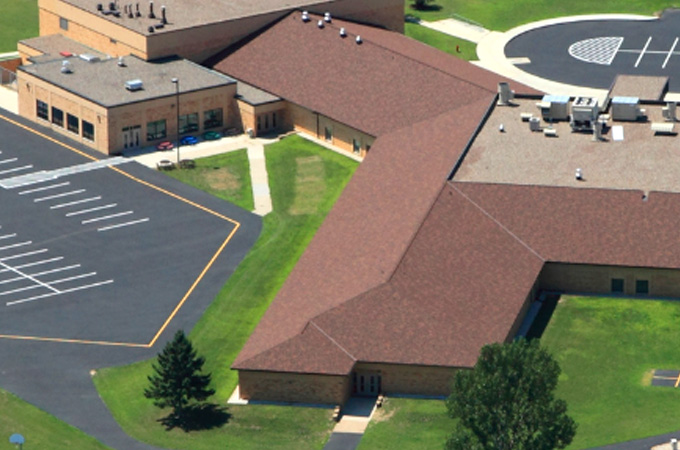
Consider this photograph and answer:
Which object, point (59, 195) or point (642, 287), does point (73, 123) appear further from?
point (642, 287)

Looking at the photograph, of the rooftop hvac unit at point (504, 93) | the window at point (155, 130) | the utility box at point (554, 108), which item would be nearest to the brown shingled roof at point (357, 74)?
the rooftop hvac unit at point (504, 93)

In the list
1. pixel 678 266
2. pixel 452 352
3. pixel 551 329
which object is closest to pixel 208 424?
pixel 452 352

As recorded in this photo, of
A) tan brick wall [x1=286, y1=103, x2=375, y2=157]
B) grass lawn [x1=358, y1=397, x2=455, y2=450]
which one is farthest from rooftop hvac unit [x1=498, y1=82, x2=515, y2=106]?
grass lawn [x1=358, y1=397, x2=455, y2=450]

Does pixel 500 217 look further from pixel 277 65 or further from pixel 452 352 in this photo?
pixel 277 65

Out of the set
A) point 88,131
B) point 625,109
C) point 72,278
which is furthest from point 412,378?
point 88,131

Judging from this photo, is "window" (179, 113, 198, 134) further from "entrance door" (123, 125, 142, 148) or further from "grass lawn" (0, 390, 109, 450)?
"grass lawn" (0, 390, 109, 450)

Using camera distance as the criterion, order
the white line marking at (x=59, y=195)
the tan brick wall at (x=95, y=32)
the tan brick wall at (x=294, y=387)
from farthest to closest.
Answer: the tan brick wall at (x=95, y=32) < the white line marking at (x=59, y=195) < the tan brick wall at (x=294, y=387)

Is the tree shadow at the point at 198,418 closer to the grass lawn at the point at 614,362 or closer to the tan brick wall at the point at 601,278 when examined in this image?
the grass lawn at the point at 614,362
